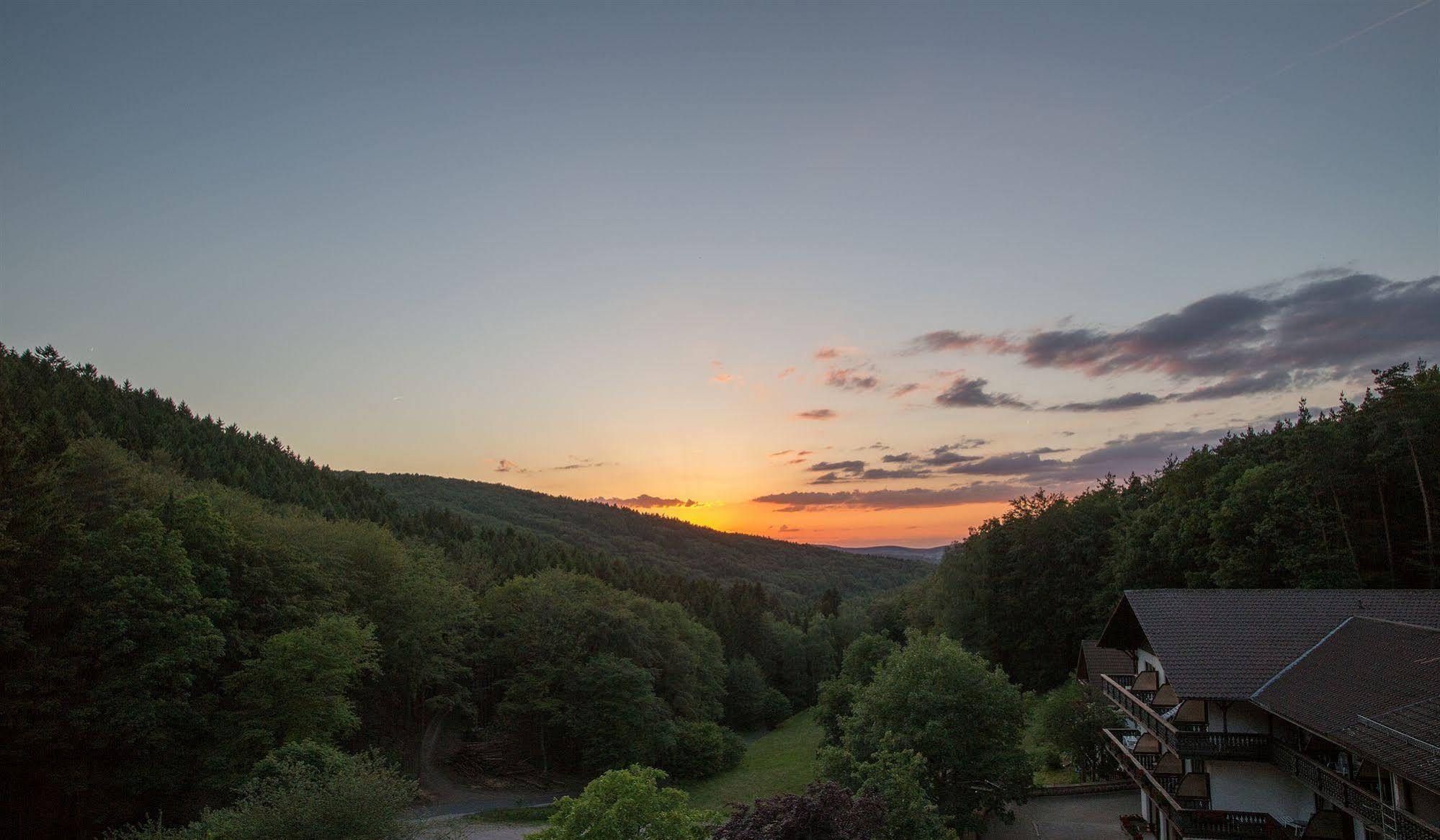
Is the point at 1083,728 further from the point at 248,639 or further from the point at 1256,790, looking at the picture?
the point at 248,639

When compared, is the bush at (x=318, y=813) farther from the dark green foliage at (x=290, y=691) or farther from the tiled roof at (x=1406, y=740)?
the tiled roof at (x=1406, y=740)

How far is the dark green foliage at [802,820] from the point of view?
1502cm

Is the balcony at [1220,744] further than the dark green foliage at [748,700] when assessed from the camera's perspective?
No

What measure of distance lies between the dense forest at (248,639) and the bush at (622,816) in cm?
1045

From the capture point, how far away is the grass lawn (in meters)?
45.2

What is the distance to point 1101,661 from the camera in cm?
3753

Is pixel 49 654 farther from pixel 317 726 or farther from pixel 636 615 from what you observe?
pixel 636 615

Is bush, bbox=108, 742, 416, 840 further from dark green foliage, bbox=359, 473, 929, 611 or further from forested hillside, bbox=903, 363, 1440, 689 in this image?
dark green foliage, bbox=359, 473, 929, 611

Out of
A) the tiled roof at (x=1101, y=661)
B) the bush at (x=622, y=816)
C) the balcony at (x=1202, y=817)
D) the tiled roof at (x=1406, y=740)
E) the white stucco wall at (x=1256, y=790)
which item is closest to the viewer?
the tiled roof at (x=1406, y=740)

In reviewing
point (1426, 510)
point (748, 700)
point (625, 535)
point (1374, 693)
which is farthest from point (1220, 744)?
point (625, 535)

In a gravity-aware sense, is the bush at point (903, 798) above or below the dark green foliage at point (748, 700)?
above

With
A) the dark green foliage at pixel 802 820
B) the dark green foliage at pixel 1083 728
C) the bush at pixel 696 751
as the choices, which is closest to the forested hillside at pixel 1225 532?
the dark green foliage at pixel 1083 728

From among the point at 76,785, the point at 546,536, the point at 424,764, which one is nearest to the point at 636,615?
the point at 424,764

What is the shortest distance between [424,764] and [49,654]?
23451 millimetres
